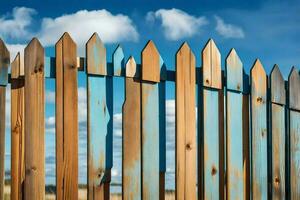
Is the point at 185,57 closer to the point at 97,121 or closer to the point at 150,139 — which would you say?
the point at 150,139

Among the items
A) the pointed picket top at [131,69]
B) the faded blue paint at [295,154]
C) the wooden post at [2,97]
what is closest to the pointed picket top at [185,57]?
the pointed picket top at [131,69]

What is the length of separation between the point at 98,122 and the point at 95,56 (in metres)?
0.50

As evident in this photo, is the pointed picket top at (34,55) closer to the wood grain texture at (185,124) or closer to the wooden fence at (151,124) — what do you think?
the wooden fence at (151,124)

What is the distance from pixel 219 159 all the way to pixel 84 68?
156cm

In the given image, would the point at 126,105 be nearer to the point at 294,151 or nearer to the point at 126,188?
the point at 126,188

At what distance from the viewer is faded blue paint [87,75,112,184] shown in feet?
15.0

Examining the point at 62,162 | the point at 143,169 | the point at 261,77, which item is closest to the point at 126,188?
the point at 143,169

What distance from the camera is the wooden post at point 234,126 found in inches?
212

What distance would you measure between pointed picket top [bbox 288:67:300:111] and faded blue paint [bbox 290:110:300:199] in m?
0.08

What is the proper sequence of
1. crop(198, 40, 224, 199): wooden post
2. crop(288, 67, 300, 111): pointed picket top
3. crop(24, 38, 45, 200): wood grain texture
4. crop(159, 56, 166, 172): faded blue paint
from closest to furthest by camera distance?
crop(24, 38, 45, 200): wood grain texture, crop(159, 56, 166, 172): faded blue paint, crop(198, 40, 224, 199): wooden post, crop(288, 67, 300, 111): pointed picket top

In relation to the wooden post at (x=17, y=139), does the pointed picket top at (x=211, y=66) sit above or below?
above

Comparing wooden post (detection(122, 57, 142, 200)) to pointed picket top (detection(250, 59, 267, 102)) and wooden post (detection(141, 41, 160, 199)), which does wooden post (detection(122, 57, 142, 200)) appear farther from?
pointed picket top (detection(250, 59, 267, 102))

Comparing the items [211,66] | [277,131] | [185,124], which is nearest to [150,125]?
[185,124]

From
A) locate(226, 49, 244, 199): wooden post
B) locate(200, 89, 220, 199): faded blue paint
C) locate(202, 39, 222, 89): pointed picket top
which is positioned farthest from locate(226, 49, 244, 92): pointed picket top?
locate(200, 89, 220, 199): faded blue paint
